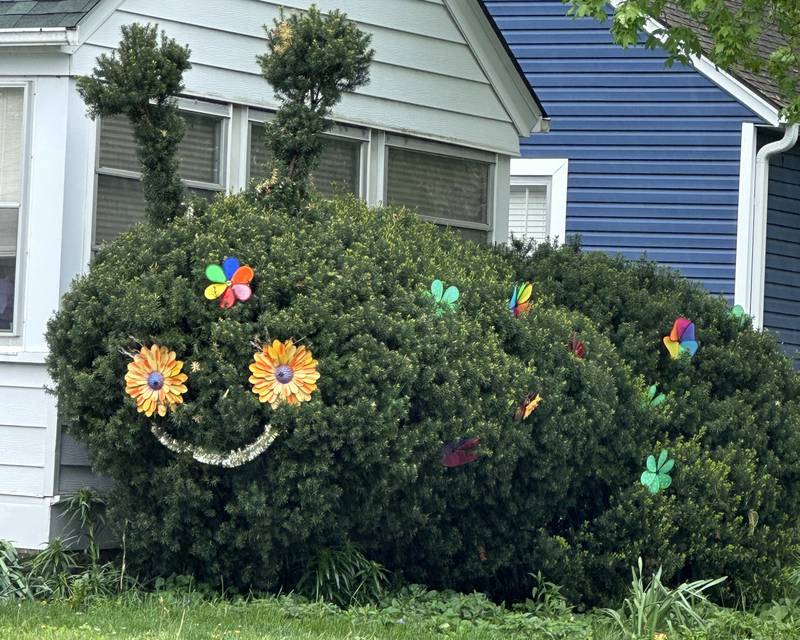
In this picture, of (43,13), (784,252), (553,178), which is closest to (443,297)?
(43,13)

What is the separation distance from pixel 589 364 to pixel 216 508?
230 cm

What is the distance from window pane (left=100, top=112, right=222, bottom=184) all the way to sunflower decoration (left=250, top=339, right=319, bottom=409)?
2.11 meters

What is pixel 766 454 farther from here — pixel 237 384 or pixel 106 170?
pixel 106 170

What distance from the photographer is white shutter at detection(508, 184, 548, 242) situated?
1337 cm

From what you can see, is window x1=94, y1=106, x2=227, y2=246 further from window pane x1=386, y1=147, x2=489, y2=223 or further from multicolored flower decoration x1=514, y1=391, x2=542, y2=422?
multicolored flower decoration x1=514, y1=391, x2=542, y2=422

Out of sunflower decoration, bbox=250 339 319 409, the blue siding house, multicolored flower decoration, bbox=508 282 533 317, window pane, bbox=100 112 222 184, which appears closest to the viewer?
sunflower decoration, bbox=250 339 319 409

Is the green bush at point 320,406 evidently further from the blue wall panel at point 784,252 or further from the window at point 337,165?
the blue wall panel at point 784,252

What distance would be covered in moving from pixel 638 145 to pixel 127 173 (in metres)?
6.19

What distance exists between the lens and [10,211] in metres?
8.00

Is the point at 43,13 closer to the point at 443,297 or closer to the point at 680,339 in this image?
the point at 443,297

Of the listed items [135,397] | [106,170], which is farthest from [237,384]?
[106,170]

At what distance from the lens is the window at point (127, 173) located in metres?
8.23

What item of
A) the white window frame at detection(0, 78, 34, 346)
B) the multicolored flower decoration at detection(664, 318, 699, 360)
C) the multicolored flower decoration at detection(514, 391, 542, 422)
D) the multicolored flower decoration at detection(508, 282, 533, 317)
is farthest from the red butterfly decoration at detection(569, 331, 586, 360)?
the white window frame at detection(0, 78, 34, 346)

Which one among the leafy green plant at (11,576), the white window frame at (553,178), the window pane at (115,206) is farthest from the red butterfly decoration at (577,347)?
the white window frame at (553,178)
